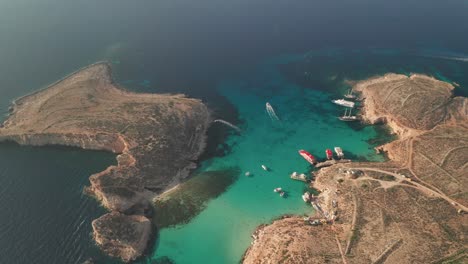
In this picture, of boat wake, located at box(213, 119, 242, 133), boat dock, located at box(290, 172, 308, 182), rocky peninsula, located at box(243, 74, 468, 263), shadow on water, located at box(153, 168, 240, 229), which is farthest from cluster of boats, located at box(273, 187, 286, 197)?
boat wake, located at box(213, 119, 242, 133)

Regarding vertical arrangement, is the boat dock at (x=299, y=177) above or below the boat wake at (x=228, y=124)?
below

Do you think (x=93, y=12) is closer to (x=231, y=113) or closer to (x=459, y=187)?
(x=231, y=113)

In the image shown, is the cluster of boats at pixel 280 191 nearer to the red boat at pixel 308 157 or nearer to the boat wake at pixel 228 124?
the red boat at pixel 308 157

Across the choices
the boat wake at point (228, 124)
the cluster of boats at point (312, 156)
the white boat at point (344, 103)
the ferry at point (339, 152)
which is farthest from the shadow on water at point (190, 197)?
the white boat at point (344, 103)

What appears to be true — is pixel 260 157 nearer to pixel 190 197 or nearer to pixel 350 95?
pixel 190 197

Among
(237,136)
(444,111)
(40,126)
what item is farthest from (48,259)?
(444,111)

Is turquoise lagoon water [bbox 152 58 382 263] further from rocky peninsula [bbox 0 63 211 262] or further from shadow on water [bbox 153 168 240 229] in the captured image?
rocky peninsula [bbox 0 63 211 262]
